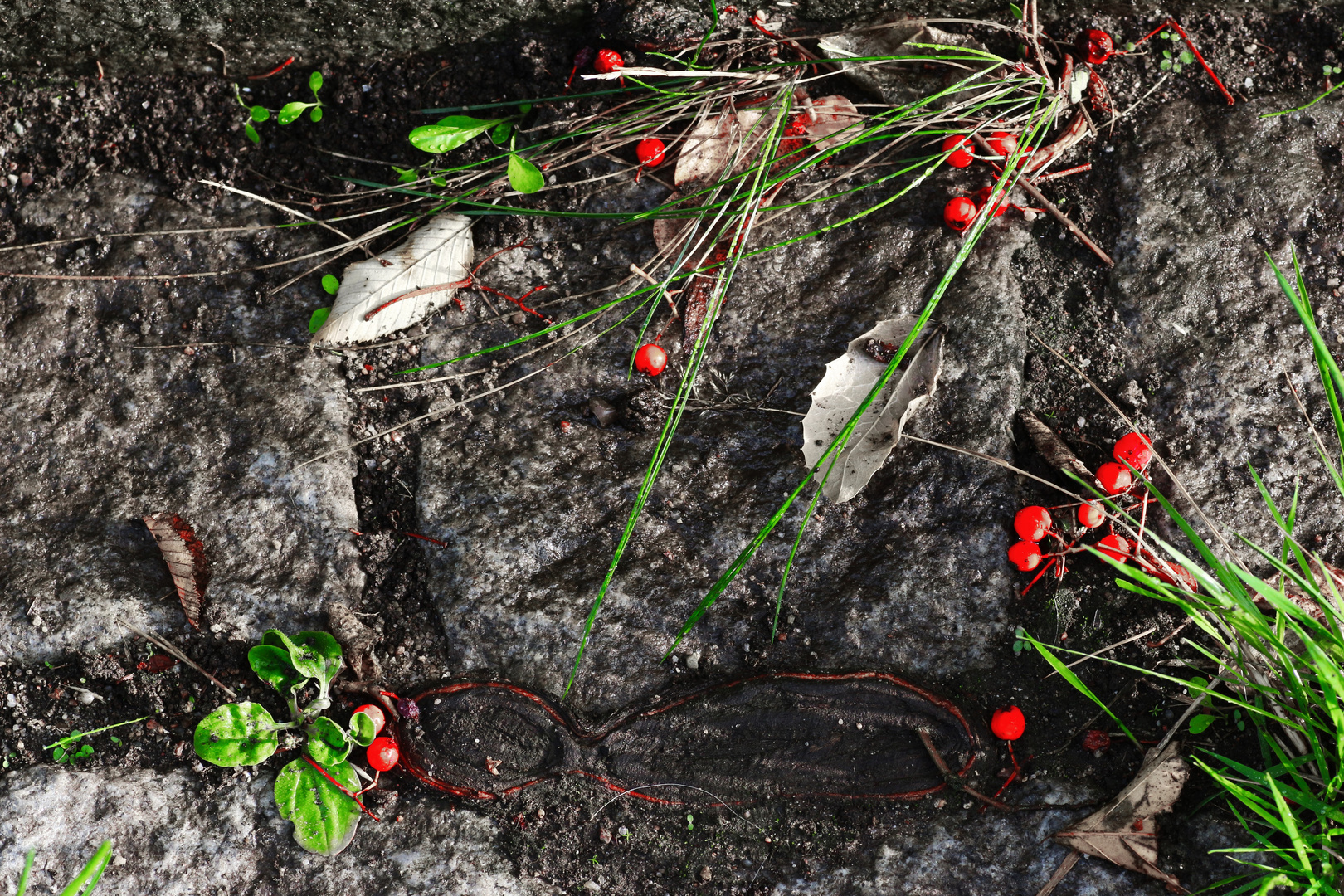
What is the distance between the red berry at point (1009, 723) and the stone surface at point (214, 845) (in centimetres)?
114

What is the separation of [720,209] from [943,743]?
1.39 meters

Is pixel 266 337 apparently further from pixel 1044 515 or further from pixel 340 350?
pixel 1044 515

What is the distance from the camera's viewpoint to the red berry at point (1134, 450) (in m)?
2.18

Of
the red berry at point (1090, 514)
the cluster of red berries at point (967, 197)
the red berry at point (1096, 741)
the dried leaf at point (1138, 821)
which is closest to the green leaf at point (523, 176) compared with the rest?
the cluster of red berries at point (967, 197)

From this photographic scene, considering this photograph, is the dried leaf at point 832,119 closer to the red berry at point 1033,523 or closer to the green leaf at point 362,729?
the red berry at point 1033,523

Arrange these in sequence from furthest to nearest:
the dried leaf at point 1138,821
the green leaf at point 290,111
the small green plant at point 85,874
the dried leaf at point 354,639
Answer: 1. the green leaf at point 290,111
2. the dried leaf at point 354,639
3. the dried leaf at point 1138,821
4. the small green plant at point 85,874

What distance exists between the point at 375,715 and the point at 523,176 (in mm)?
1389

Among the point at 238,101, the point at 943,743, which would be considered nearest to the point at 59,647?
the point at 238,101

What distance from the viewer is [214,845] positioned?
2254mm

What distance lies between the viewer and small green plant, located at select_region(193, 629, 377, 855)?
2191 millimetres

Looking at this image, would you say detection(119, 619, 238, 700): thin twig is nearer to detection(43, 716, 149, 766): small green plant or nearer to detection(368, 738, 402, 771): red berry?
detection(43, 716, 149, 766): small green plant

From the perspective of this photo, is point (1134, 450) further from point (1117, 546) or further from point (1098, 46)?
point (1098, 46)

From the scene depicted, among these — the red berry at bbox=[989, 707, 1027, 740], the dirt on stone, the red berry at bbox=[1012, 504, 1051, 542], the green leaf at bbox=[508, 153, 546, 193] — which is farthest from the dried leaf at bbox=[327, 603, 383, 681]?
the red berry at bbox=[1012, 504, 1051, 542]

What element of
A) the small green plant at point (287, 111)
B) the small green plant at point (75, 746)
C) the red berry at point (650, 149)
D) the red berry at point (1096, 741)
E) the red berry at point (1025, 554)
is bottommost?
the small green plant at point (75, 746)
